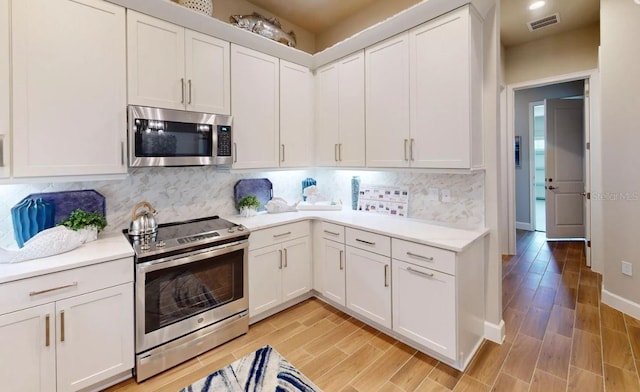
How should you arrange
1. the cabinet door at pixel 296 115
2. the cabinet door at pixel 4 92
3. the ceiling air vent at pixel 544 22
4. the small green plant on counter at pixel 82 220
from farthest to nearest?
the ceiling air vent at pixel 544 22
the cabinet door at pixel 296 115
the small green plant on counter at pixel 82 220
the cabinet door at pixel 4 92

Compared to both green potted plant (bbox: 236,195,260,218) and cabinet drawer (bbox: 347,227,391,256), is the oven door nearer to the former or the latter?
green potted plant (bbox: 236,195,260,218)

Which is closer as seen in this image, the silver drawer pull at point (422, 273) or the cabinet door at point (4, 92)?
the cabinet door at point (4, 92)

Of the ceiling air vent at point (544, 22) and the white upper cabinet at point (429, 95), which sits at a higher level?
the ceiling air vent at point (544, 22)

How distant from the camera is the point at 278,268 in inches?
110

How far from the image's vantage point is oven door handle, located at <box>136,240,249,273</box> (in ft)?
6.39

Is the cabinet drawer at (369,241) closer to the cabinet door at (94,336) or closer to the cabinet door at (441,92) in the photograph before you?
the cabinet door at (441,92)

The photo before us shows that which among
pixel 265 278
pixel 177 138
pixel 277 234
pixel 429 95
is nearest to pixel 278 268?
pixel 265 278

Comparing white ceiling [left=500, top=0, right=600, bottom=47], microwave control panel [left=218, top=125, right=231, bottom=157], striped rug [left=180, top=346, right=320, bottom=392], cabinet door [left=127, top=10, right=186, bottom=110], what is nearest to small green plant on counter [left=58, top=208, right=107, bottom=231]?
cabinet door [left=127, top=10, right=186, bottom=110]

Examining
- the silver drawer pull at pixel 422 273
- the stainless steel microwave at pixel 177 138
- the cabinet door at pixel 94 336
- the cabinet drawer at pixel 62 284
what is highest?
the stainless steel microwave at pixel 177 138

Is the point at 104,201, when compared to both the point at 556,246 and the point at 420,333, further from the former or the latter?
the point at 556,246

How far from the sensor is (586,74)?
384 cm

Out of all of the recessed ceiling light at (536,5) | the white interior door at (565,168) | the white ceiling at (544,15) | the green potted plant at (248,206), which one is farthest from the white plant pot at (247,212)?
the white interior door at (565,168)

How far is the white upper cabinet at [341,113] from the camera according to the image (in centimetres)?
297

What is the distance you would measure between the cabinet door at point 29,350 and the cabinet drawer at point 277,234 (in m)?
1.35
